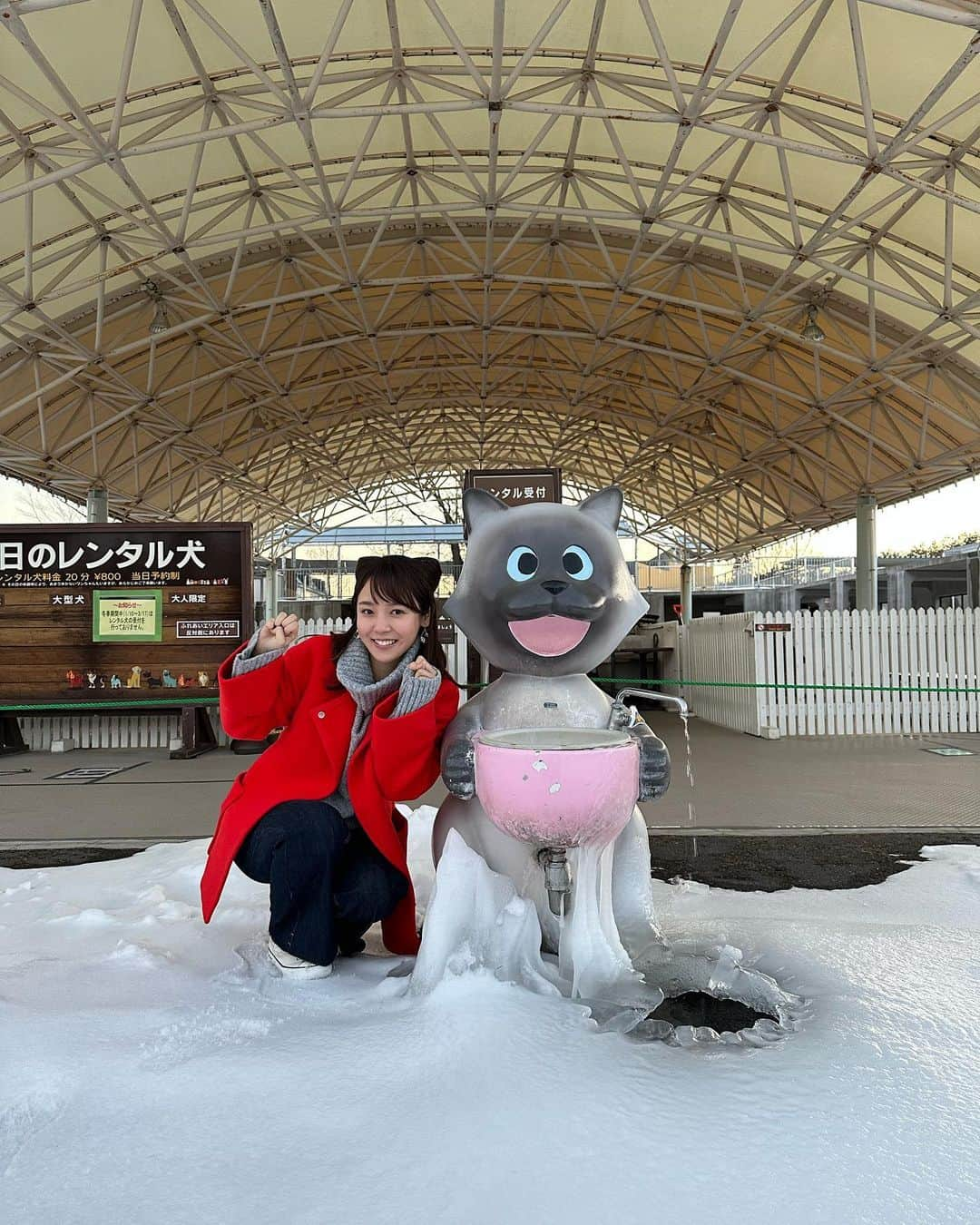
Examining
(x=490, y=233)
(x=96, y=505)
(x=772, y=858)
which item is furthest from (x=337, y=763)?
(x=96, y=505)

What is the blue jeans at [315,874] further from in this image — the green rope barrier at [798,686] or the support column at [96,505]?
the support column at [96,505]

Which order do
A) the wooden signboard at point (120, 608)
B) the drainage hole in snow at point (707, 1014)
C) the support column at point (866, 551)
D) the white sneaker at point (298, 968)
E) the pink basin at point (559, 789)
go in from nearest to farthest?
the pink basin at point (559, 789) < the drainage hole in snow at point (707, 1014) < the white sneaker at point (298, 968) < the wooden signboard at point (120, 608) < the support column at point (866, 551)

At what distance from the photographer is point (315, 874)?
199 cm

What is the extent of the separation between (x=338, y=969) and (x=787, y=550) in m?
28.7

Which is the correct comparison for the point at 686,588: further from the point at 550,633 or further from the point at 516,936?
the point at 516,936

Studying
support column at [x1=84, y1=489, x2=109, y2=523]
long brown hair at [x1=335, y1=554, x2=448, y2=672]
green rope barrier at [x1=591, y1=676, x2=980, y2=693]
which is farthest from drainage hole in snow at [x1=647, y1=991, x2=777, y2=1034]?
support column at [x1=84, y1=489, x2=109, y2=523]

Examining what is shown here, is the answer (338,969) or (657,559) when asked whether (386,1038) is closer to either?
(338,969)

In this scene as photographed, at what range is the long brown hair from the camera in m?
2.14

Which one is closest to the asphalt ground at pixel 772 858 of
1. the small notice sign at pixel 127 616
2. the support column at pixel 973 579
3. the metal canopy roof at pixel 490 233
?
the small notice sign at pixel 127 616

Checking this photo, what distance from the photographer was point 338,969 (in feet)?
7.12

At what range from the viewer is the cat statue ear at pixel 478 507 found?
234 cm

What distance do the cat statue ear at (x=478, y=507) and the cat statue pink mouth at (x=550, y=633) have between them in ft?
1.14

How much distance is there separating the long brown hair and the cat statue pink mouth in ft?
0.79

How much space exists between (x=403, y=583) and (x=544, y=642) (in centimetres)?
41
